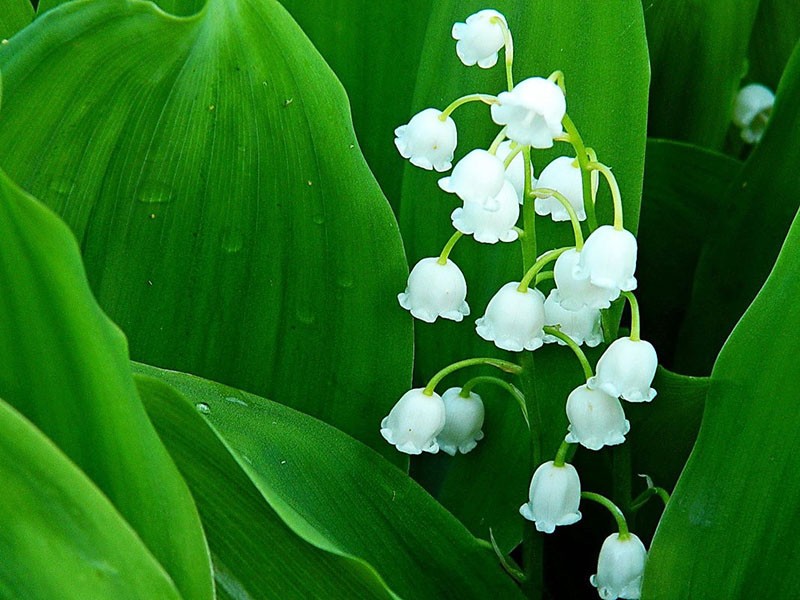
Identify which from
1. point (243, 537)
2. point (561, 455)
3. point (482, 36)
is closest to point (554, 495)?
point (561, 455)

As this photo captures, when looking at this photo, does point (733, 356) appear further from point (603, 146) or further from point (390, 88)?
point (390, 88)

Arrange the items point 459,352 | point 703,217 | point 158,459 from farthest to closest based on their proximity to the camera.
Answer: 1. point 703,217
2. point 459,352
3. point 158,459

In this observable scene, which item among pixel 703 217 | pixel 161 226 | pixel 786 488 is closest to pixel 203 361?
pixel 161 226

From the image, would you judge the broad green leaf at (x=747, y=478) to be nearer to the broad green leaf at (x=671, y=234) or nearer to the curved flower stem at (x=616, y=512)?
the curved flower stem at (x=616, y=512)

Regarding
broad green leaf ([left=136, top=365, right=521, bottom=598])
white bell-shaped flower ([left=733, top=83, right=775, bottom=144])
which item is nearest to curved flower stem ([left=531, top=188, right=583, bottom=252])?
broad green leaf ([left=136, top=365, right=521, bottom=598])

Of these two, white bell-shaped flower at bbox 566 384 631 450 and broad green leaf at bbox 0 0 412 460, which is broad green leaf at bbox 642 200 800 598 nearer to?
white bell-shaped flower at bbox 566 384 631 450

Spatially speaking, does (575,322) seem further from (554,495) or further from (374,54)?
(374,54)

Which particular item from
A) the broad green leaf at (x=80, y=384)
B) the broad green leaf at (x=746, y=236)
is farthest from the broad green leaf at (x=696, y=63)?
the broad green leaf at (x=80, y=384)
